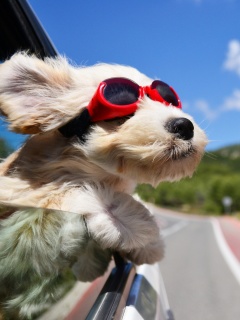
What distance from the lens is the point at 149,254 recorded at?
70.4 inches

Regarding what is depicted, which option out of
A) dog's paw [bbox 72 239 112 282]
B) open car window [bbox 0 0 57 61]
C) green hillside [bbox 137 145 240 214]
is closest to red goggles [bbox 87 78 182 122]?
dog's paw [bbox 72 239 112 282]

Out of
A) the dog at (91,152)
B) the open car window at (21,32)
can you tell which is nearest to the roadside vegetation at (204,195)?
the open car window at (21,32)

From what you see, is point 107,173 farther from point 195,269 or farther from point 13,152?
point 195,269

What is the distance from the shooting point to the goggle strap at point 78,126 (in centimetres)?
165

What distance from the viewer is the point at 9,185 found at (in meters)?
1.58

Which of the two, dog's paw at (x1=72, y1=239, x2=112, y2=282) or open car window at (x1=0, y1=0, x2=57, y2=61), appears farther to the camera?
open car window at (x1=0, y1=0, x2=57, y2=61)

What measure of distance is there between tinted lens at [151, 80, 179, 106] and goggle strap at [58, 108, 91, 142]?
0.93 ft

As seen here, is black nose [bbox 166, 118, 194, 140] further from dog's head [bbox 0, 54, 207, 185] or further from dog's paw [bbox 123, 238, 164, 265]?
dog's paw [bbox 123, 238, 164, 265]

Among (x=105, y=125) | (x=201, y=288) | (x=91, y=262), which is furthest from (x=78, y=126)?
(x=201, y=288)

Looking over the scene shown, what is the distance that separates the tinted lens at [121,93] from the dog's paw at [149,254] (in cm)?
57

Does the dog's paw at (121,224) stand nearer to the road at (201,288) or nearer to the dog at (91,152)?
the dog at (91,152)

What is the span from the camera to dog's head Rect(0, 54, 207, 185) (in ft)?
5.07

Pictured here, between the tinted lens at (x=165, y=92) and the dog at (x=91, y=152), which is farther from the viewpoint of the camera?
the tinted lens at (x=165, y=92)

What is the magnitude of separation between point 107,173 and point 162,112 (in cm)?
31
